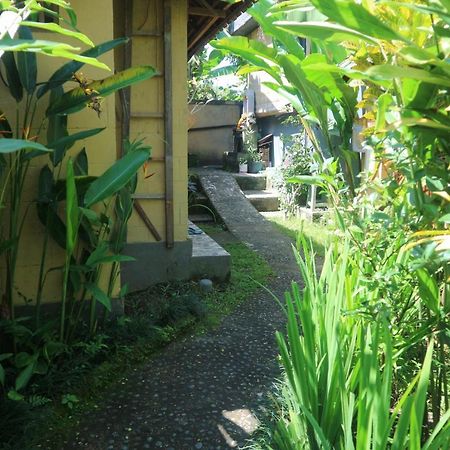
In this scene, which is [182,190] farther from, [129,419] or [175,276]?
[129,419]

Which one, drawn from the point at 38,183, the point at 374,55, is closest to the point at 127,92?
the point at 38,183

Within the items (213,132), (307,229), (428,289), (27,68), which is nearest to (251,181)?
(213,132)

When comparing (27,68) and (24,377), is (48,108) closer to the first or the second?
(27,68)

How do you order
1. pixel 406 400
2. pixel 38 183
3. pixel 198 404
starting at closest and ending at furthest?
pixel 406 400, pixel 198 404, pixel 38 183

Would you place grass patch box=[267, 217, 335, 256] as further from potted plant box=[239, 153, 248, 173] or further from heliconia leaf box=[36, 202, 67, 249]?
heliconia leaf box=[36, 202, 67, 249]

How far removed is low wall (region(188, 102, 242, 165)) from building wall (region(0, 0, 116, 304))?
367 inches

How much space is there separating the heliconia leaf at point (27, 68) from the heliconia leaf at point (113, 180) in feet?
2.23

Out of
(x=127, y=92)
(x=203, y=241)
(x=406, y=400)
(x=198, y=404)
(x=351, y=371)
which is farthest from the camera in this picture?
(x=203, y=241)

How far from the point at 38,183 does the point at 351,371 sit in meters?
2.41

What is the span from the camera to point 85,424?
295 centimetres

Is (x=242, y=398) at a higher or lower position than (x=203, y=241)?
lower

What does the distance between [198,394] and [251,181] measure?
8.34 m

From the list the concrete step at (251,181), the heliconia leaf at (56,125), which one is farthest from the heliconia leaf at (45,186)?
the concrete step at (251,181)

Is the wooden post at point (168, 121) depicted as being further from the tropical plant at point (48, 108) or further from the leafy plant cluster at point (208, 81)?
the leafy plant cluster at point (208, 81)
